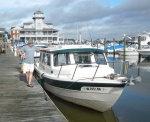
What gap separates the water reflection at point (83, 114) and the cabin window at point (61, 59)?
6.15 feet

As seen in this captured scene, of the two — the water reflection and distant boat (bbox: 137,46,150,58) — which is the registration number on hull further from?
distant boat (bbox: 137,46,150,58)

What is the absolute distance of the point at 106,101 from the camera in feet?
33.4

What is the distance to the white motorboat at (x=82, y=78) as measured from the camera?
9977 millimetres

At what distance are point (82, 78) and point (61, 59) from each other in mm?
2227

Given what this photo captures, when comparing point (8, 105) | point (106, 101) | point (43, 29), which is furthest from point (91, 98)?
point (43, 29)

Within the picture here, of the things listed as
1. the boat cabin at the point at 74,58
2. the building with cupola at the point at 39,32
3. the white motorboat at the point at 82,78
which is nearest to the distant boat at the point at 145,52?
the white motorboat at the point at 82,78

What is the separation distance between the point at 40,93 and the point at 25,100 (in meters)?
1.18

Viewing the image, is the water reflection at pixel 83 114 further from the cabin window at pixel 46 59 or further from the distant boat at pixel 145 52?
the distant boat at pixel 145 52

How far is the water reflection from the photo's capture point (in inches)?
414

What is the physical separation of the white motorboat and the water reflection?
0.31 metres

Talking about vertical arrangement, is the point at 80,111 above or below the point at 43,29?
below

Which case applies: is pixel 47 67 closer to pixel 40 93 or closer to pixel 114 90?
pixel 40 93

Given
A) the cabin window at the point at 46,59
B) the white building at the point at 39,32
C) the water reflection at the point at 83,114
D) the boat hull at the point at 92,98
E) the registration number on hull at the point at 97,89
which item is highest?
the white building at the point at 39,32

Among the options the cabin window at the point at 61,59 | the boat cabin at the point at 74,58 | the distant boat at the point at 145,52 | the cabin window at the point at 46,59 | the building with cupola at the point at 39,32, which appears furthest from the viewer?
the building with cupola at the point at 39,32
